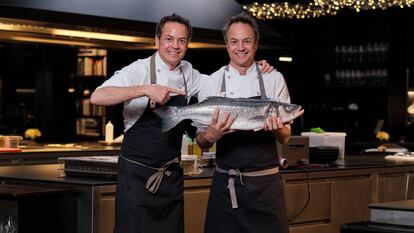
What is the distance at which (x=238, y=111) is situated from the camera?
405cm

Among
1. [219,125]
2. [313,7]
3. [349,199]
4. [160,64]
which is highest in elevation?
[313,7]

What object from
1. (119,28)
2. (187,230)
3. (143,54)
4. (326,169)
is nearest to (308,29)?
(143,54)

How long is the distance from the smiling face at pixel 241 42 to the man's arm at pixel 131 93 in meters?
0.33

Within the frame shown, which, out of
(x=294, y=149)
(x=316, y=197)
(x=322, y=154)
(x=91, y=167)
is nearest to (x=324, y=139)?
(x=322, y=154)

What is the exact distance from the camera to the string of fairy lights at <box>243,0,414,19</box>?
1103 centimetres

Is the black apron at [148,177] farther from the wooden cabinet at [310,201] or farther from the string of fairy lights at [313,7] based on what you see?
the string of fairy lights at [313,7]

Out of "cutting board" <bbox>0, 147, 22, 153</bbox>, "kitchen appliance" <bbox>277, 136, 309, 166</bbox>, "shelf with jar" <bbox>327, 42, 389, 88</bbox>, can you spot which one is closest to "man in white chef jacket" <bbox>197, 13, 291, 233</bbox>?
"kitchen appliance" <bbox>277, 136, 309, 166</bbox>

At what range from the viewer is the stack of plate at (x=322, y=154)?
267 inches

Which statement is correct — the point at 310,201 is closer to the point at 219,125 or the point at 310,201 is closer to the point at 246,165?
the point at 246,165

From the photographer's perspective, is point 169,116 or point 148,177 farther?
point 148,177

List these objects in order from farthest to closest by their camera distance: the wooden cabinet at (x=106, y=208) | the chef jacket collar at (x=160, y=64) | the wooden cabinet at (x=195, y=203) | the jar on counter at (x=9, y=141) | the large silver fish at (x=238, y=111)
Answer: the jar on counter at (x=9, y=141)
the wooden cabinet at (x=195, y=203)
the wooden cabinet at (x=106, y=208)
the chef jacket collar at (x=160, y=64)
the large silver fish at (x=238, y=111)

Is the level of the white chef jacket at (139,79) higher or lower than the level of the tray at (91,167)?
higher

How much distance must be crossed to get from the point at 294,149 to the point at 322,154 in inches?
17.2

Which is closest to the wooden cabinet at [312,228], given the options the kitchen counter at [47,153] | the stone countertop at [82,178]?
the stone countertop at [82,178]
